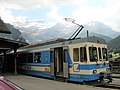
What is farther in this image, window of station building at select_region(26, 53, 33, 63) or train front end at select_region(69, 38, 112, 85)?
window of station building at select_region(26, 53, 33, 63)

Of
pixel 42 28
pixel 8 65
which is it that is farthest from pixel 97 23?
pixel 8 65

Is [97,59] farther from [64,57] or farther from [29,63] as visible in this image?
[29,63]

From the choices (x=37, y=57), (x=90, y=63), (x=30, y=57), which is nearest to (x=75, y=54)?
(x=90, y=63)

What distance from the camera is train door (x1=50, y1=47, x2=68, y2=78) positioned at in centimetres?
1889

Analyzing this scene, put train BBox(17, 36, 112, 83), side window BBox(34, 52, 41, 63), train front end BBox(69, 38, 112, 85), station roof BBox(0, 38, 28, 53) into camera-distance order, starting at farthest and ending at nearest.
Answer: station roof BBox(0, 38, 28, 53) → side window BBox(34, 52, 41, 63) → train BBox(17, 36, 112, 83) → train front end BBox(69, 38, 112, 85)

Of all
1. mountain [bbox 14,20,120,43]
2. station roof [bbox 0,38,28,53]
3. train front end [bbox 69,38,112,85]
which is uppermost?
mountain [bbox 14,20,120,43]

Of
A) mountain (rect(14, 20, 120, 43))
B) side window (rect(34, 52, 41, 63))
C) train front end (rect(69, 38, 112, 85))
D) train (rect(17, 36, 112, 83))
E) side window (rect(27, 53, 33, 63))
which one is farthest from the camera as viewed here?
mountain (rect(14, 20, 120, 43))

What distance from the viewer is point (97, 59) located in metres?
17.9

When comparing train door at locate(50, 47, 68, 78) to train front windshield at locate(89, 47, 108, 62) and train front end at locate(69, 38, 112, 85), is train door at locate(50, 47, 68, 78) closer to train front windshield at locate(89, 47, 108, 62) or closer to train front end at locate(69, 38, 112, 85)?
train front end at locate(69, 38, 112, 85)

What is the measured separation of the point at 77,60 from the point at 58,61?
2.56m

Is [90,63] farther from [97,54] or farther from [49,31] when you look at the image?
[49,31]

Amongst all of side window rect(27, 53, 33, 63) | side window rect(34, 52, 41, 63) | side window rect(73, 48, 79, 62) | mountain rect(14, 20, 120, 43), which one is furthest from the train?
mountain rect(14, 20, 120, 43)

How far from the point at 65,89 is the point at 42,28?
5279 inches

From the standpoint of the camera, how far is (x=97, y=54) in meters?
18.0
